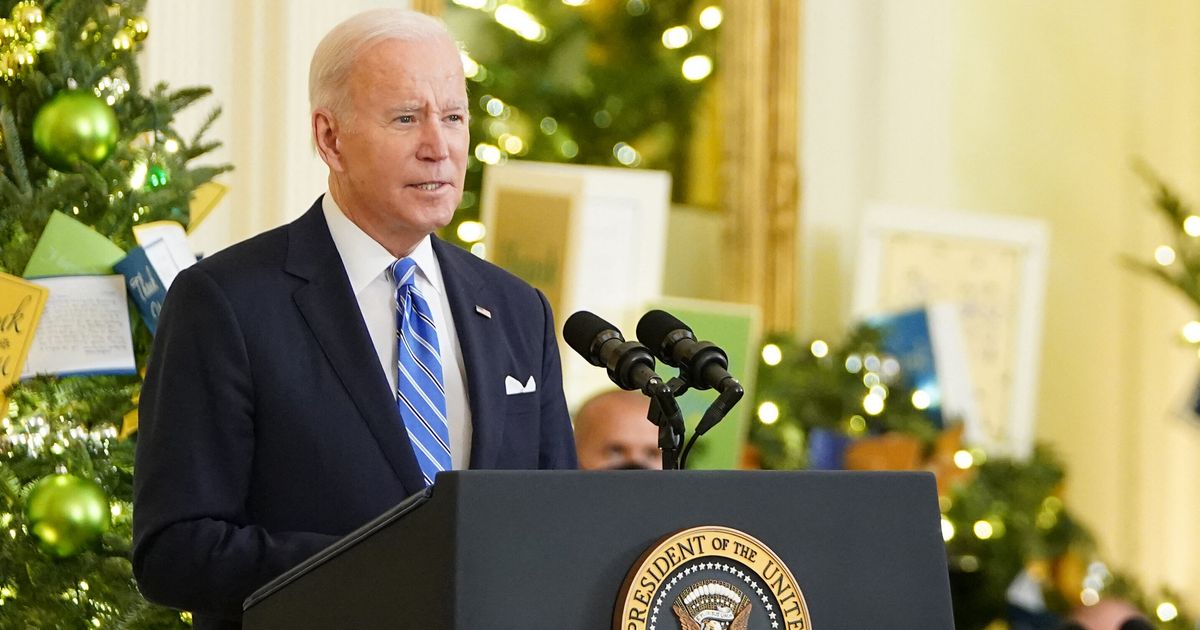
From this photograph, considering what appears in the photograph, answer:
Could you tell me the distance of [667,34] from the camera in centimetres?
600

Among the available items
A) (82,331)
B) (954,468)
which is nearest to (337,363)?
(82,331)

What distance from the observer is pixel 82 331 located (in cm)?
279

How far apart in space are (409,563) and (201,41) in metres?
2.45

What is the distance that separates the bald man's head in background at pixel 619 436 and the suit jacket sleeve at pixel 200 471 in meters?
1.94

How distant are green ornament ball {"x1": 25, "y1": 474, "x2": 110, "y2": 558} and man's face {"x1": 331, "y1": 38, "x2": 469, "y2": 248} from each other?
0.86 metres

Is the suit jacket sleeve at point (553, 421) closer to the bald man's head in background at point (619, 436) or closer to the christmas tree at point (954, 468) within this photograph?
the bald man's head in background at point (619, 436)

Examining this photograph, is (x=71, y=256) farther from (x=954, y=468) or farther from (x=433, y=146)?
(x=954, y=468)

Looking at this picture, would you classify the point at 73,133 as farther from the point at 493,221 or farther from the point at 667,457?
the point at 493,221

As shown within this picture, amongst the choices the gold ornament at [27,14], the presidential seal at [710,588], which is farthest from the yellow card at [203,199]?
the presidential seal at [710,588]

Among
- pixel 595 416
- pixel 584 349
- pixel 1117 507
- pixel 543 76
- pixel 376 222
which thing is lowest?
pixel 1117 507

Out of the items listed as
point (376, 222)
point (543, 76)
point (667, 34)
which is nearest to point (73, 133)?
point (376, 222)

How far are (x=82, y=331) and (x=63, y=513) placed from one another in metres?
0.36

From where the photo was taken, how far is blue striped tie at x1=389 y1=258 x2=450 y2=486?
2.01 m

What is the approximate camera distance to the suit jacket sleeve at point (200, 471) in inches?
71.9
